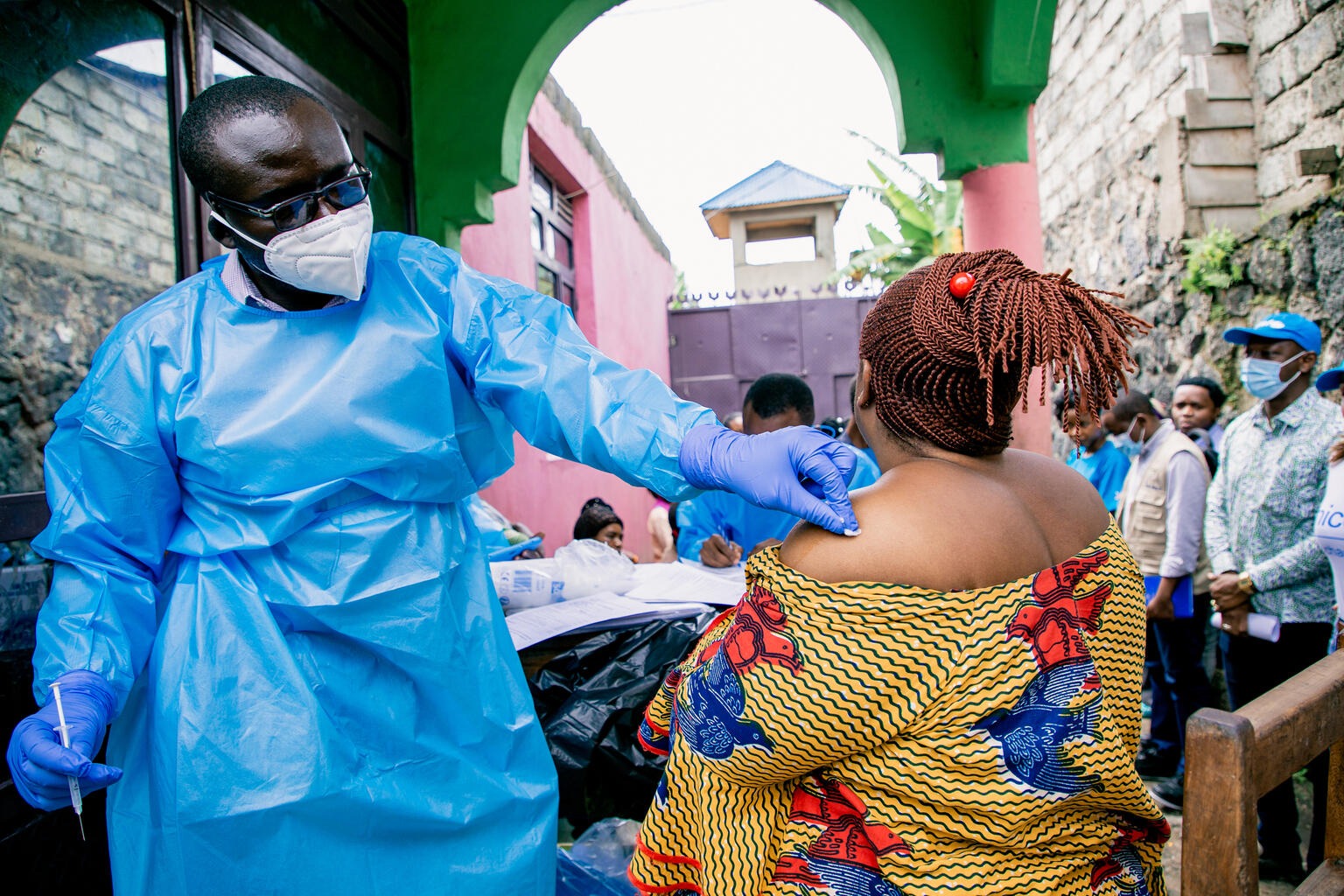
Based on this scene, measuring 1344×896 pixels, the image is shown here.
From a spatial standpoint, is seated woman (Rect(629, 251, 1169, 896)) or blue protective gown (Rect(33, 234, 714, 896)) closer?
seated woman (Rect(629, 251, 1169, 896))

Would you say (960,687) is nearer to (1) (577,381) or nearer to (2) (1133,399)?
(1) (577,381)

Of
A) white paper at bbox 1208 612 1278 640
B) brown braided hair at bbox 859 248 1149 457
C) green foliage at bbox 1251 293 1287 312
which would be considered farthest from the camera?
green foliage at bbox 1251 293 1287 312

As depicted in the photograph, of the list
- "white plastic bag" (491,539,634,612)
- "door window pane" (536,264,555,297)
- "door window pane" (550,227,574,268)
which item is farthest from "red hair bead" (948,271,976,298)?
"door window pane" (550,227,574,268)

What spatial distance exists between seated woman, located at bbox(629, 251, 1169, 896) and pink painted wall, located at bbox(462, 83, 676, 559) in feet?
13.0

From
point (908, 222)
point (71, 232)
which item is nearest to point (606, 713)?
point (71, 232)

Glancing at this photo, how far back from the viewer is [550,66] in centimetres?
430

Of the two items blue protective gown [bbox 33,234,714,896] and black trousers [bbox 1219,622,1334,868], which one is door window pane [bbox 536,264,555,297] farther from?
blue protective gown [bbox 33,234,714,896]

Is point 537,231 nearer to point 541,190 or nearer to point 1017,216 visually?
point 541,190

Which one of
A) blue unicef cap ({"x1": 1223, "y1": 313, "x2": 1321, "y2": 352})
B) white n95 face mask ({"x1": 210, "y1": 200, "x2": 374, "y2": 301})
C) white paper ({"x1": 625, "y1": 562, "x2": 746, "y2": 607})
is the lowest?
white paper ({"x1": 625, "y1": 562, "x2": 746, "y2": 607})

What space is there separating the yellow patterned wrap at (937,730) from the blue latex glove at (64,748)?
942 mm

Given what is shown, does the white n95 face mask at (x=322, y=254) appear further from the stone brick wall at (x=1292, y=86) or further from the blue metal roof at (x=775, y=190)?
the blue metal roof at (x=775, y=190)

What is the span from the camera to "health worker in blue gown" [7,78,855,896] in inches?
57.2

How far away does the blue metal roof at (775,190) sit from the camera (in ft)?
47.3

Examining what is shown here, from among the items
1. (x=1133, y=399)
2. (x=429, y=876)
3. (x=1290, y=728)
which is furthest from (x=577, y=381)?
(x=1133, y=399)
